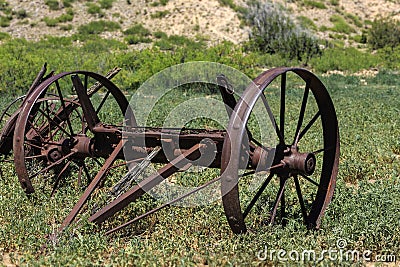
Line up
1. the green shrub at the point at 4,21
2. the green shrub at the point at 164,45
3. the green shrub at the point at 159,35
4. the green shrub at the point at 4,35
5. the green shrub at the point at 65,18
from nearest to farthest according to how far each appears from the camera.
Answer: the green shrub at the point at 164,45 → the green shrub at the point at 4,35 → the green shrub at the point at 159,35 → the green shrub at the point at 4,21 → the green shrub at the point at 65,18

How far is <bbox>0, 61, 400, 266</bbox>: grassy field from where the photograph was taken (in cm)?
356

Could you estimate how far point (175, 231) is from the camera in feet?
13.9

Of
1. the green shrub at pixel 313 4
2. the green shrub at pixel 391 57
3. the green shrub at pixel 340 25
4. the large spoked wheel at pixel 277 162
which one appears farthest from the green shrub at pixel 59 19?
the large spoked wheel at pixel 277 162

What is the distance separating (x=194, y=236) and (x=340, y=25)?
27938mm

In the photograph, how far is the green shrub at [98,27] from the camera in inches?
1019

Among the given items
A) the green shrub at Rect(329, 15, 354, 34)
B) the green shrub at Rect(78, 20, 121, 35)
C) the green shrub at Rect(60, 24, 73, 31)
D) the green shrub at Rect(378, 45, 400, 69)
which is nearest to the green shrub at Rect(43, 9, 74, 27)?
the green shrub at Rect(60, 24, 73, 31)

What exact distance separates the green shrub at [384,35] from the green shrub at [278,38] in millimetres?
3453

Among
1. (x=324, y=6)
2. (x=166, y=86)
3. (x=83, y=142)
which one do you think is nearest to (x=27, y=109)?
(x=83, y=142)

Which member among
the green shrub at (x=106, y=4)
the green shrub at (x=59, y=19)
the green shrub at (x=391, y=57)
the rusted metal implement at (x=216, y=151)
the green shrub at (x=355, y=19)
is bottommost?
the green shrub at (x=355, y=19)

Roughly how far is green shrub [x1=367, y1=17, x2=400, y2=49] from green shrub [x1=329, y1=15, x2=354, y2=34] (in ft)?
9.30

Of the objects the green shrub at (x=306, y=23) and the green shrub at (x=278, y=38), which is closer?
the green shrub at (x=278, y=38)

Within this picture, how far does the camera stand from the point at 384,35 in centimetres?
2588

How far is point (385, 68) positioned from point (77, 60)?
10779 mm

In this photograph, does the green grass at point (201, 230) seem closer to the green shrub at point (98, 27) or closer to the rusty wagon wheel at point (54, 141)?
the rusty wagon wheel at point (54, 141)
